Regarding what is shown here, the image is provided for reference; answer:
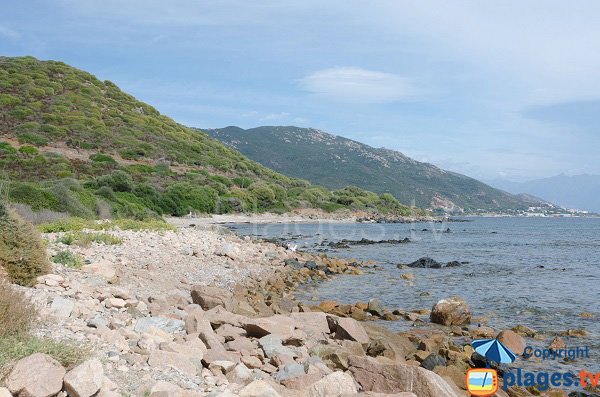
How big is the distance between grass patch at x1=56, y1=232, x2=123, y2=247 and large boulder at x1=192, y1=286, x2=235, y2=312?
18.9 feet

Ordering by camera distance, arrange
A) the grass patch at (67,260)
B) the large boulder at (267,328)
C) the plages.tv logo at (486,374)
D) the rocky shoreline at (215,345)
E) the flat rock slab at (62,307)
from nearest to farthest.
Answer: the rocky shoreline at (215,345) → the plages.tv logo at (486,374) → the flat rock slab at (62,307) → the large boulder at (267,328) → the grass patch at (67,260)

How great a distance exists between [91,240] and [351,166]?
15540cm

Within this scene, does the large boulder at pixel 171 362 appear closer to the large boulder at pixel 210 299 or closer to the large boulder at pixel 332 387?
the large boulder at pixel 332 387

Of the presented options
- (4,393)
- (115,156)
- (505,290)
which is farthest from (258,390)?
(115,156)

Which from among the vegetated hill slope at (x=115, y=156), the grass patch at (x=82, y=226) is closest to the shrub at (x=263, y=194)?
the vegetated hill slope at (x=115, y=156)

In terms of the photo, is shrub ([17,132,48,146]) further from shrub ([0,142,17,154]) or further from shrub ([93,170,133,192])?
shrub ([93,170,133,192])

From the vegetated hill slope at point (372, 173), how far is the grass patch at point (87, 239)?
4875 inches

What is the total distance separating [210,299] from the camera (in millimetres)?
10195

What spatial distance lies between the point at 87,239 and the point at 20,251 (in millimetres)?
6619

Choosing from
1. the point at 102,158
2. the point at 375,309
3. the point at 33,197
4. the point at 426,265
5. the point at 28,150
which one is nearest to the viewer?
the point at 375,309

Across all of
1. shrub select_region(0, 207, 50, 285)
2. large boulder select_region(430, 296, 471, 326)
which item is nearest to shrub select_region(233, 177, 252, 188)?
large boulder select_region(430, 296, 471, 326)

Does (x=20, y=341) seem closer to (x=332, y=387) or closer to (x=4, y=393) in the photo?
(x=4, y=393)

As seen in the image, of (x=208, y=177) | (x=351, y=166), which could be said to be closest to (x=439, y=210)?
(x=351, y=166)

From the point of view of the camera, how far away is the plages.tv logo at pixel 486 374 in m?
6.51
